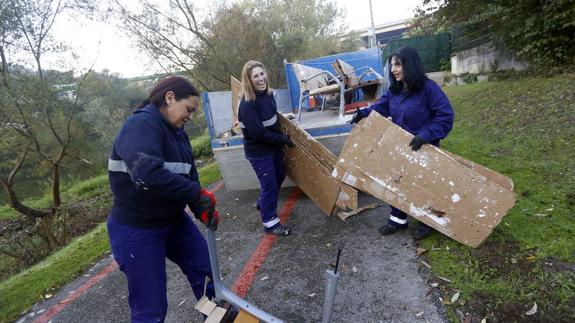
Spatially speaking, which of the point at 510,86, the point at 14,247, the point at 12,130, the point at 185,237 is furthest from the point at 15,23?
the point at 510,86

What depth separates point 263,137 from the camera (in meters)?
3.39

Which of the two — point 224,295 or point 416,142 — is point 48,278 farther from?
point 416,142

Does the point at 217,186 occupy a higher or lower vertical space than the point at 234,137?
lower

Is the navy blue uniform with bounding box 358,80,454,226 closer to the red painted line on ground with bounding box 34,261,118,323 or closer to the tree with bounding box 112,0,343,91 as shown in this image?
the red painted line on ground with bounding box 34,261,118,323

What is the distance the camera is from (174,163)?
6.70ft

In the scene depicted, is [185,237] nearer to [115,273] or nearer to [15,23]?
[115,273]

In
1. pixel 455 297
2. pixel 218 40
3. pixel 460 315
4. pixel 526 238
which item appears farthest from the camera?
pixel 218 40

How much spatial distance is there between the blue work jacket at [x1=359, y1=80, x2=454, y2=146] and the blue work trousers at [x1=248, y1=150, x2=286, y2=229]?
1360mm

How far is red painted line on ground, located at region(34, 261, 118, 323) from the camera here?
308 cm

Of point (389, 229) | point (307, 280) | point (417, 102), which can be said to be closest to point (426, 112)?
point (417, 102)

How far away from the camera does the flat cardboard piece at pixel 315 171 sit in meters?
3.60

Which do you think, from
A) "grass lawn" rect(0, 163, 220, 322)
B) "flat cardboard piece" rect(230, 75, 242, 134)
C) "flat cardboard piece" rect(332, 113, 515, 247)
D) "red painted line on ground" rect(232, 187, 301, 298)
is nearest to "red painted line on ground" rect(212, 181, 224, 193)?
"flat cardboard piece" rect(230, 75, 242, 134)

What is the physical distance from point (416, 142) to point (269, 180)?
1566 mm

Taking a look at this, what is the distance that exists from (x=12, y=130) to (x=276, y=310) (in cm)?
1055
